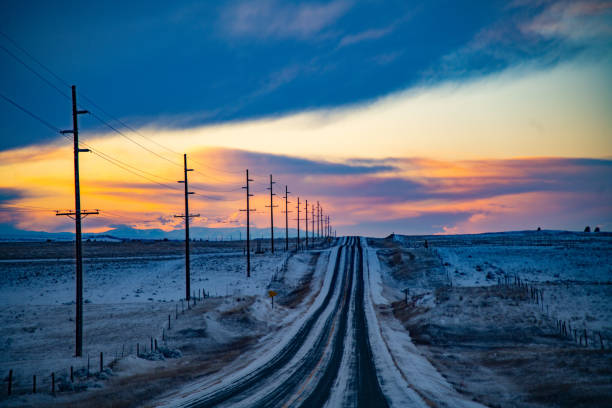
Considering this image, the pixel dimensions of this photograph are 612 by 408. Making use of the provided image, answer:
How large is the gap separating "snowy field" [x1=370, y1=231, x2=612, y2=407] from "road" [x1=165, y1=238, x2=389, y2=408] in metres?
4.59

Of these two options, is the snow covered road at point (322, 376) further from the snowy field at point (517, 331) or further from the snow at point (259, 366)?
the snowy field at point (517, 331)

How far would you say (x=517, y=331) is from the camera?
30.0 m

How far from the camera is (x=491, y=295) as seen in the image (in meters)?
36.8

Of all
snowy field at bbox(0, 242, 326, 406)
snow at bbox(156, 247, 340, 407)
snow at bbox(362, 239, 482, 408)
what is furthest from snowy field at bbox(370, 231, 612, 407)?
snowy field at bbox(0, 242, 326, 406)

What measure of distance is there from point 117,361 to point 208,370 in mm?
5291

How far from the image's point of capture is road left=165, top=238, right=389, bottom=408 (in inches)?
679

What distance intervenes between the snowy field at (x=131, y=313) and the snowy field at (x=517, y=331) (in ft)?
44.0

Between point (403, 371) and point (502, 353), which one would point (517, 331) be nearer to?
point (502, 353)

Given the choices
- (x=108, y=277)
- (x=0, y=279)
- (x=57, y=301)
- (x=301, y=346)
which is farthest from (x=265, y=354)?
(x=0, y=279)

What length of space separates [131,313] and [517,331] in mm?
35682

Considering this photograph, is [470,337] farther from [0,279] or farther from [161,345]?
[0,279]

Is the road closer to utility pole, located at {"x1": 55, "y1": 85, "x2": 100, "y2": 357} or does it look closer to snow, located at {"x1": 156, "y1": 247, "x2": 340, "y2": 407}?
snow, located at {"x1": 156, "y1": 247, "x2": 340, "y2": 407}

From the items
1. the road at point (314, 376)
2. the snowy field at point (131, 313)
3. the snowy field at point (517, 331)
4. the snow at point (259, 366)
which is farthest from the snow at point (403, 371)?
A: the snowy field at point (131, 313)

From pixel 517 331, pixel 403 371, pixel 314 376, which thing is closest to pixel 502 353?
pixel 517 331
